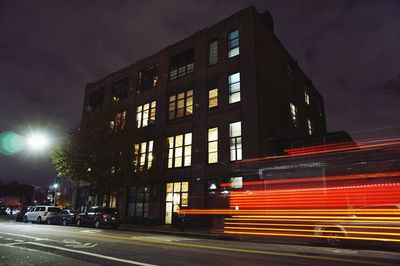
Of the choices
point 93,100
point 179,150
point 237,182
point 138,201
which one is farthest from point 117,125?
point 93,100

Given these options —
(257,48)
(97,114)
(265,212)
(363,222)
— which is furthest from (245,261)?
(97,114)

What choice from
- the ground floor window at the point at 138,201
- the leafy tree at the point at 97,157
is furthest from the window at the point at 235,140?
the ground floor window at the point at 138,201

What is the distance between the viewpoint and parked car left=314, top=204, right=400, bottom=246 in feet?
32.8

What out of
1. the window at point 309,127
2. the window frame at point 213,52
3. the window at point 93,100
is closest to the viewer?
the window frame at point 213,52

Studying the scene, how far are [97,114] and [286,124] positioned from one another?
1780 centimetres

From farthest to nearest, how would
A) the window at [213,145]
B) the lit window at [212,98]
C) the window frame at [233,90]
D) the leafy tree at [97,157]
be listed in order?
the lit window at [212,98] < the leafy tree at [97,157] < the window frame at [233,90] < the window at [213,145]

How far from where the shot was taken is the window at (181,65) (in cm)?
3059

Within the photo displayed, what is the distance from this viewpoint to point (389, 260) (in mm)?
8094

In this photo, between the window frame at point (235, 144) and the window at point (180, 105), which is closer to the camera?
the window frame at point (235, 144)

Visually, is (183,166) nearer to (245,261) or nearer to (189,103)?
(189,103)

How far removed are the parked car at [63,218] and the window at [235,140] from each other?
48.1 ft

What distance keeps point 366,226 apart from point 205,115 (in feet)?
58.0

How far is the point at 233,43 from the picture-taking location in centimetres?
2727

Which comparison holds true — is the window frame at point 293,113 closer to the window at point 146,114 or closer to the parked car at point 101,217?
the window at point 146,114
